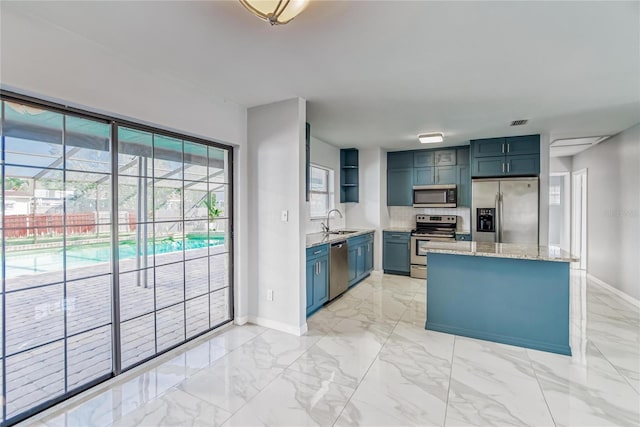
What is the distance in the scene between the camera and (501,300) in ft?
9.80

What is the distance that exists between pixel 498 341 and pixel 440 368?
2.97ft

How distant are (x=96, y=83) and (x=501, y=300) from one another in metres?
3.92

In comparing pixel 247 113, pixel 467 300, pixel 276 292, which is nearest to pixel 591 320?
pixel 467 300

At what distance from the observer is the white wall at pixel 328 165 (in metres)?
4.96

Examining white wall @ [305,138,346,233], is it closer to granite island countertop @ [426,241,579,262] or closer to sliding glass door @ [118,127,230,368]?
sliding glass door @ [118,127,230,368]

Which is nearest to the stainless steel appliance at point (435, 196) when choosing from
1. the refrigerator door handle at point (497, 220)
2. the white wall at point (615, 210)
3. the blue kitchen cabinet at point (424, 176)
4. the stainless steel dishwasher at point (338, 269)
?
the blue kitchen cabinet at point (424, 176)

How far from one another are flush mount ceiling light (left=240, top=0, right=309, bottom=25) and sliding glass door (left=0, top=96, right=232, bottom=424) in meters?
1.53

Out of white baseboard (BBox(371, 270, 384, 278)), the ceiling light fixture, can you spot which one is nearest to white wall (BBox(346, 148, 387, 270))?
white baseboard (BBox(371, 270, 384, 278))

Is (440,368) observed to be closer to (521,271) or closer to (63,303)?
(521,271)

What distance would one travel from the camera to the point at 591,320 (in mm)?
3498

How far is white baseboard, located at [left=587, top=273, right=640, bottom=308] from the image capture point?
3994 mm

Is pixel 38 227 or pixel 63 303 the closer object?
pixel 38 227

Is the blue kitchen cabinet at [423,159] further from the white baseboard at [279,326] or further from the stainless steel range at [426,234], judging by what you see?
the white baseboard at [279,326]

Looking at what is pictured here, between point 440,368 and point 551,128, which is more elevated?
point 551,128
